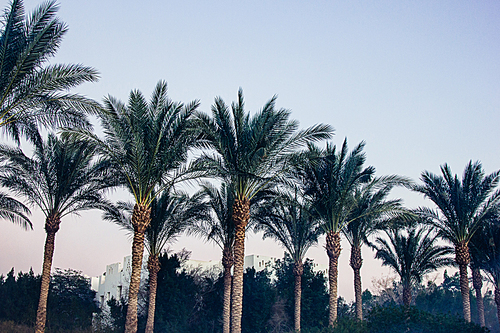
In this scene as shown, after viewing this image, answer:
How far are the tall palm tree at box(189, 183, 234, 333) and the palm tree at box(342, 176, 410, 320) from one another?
6.36m

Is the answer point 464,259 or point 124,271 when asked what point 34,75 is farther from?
point 124,271

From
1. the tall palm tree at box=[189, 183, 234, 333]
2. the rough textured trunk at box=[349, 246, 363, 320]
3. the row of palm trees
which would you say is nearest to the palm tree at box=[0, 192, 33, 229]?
the row of palm trees

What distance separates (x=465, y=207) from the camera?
23.7 meters

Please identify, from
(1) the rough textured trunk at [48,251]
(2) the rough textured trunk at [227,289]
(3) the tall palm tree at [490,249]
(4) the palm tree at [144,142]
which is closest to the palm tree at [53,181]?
(1) the rough textured trunk at [48,251]

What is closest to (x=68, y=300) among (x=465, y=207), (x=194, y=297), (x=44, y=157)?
(x=194, y=297)

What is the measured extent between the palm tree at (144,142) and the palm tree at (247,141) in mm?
814

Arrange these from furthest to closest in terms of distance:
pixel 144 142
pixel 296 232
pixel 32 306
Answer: pixel 32 306 < pixel 296 232 < pixel 144 142

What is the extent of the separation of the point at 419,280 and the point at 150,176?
22698 mm

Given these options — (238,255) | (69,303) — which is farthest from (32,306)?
(238,255)

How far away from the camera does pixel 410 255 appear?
31.0 metres

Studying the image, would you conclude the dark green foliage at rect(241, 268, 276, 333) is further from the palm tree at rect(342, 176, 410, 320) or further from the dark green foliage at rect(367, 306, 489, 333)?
the dark green foliage at rect(367, 306, 489, 333)

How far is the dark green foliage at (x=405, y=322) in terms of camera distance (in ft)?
61.1

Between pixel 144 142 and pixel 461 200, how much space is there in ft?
53.0

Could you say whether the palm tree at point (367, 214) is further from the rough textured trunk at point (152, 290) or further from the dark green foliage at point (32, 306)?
the dark green foliage at point (32, 306)
